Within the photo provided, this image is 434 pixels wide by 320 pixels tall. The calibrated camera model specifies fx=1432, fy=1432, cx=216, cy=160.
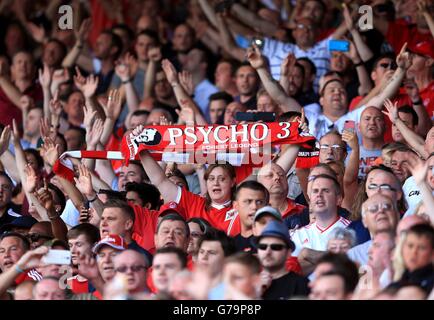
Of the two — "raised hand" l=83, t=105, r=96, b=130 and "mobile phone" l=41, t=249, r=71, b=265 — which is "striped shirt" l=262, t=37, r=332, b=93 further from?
"mobile phone" l=41, t=249, r=71, b=265

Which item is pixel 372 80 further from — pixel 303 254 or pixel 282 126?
pixel 303 254

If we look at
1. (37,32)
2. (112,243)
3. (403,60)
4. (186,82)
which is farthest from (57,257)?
(37,32)

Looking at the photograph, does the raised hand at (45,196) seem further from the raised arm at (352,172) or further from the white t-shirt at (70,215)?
the raised arm at (352,172)

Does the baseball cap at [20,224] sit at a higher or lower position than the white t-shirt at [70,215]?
lower

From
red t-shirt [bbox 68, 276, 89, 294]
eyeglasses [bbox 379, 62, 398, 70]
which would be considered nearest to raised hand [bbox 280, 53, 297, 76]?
eyeglasses [bbox 379, 62, 398, 70]

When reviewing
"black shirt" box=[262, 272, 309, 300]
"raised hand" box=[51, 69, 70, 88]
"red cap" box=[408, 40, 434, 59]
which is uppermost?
"raised hand" box=[51, 69, 70, 88]

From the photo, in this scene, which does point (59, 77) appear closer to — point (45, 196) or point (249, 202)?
point (45, 196)

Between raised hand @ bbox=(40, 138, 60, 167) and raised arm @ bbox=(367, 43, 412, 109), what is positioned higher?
raised arm @ bbox=(367, 43, 412, 109)

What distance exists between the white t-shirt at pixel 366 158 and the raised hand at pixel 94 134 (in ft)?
7.85

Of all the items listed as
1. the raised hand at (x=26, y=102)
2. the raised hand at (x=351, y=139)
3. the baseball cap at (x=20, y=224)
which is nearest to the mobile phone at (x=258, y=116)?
the raised hand at (x=351, y=139)

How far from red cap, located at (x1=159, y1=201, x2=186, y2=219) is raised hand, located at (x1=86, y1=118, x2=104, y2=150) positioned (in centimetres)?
138

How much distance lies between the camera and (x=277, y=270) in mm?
9836

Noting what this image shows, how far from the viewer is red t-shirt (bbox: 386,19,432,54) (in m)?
14.9

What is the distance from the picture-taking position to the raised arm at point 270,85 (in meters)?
13.3
